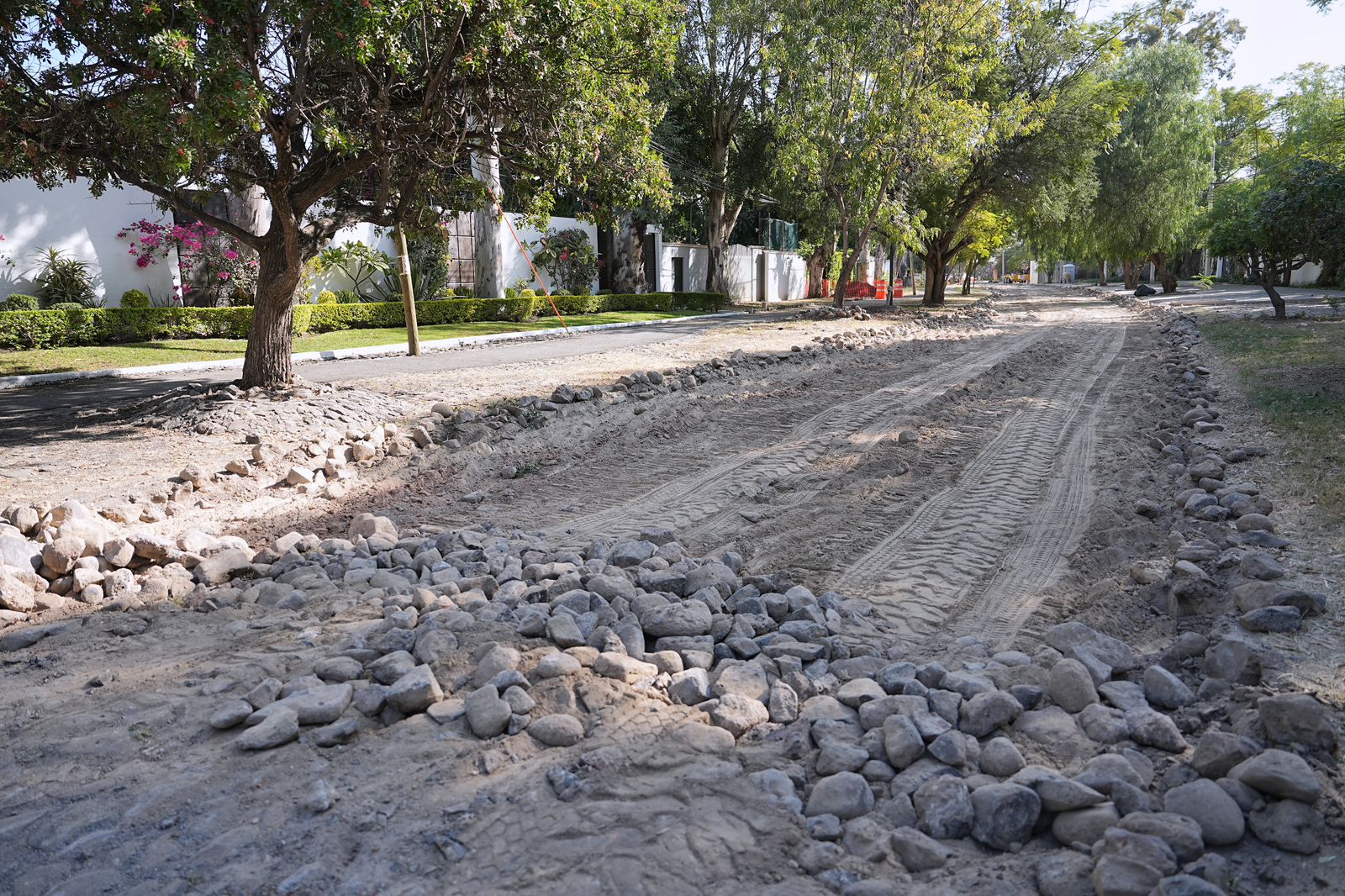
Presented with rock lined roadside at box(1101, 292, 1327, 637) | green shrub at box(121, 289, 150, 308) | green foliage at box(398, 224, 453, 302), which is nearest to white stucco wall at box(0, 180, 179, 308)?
green shrub at box(121, 289, 150, 308)

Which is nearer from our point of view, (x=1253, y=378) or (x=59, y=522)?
(x=59, y=522)

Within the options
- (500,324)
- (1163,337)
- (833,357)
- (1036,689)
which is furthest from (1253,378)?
(500,324)

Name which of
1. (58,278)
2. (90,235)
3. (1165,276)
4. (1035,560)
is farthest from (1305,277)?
(58,278)

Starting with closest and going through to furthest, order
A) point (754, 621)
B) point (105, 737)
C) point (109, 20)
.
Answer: point (105, 737), point (754, 621), point (109, 20)

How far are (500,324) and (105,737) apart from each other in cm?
1818

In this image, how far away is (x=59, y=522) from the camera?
5016 millimetres

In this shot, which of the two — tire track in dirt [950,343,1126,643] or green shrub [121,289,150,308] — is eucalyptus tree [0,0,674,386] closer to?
tire track in dirt [950,343,1126,643]

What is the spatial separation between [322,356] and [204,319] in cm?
457

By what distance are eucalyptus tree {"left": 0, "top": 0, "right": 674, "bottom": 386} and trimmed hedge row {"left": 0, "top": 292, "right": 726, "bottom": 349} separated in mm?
6917

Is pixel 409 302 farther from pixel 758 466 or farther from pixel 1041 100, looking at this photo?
pixel 1041 100

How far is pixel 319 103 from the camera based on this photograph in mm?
7496

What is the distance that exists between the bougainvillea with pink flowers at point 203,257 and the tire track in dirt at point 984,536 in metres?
16.1

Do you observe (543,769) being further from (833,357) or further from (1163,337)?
(1163,337)

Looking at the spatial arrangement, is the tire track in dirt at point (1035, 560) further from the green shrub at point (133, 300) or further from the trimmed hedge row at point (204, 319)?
the green shrub at point (133, 300)
